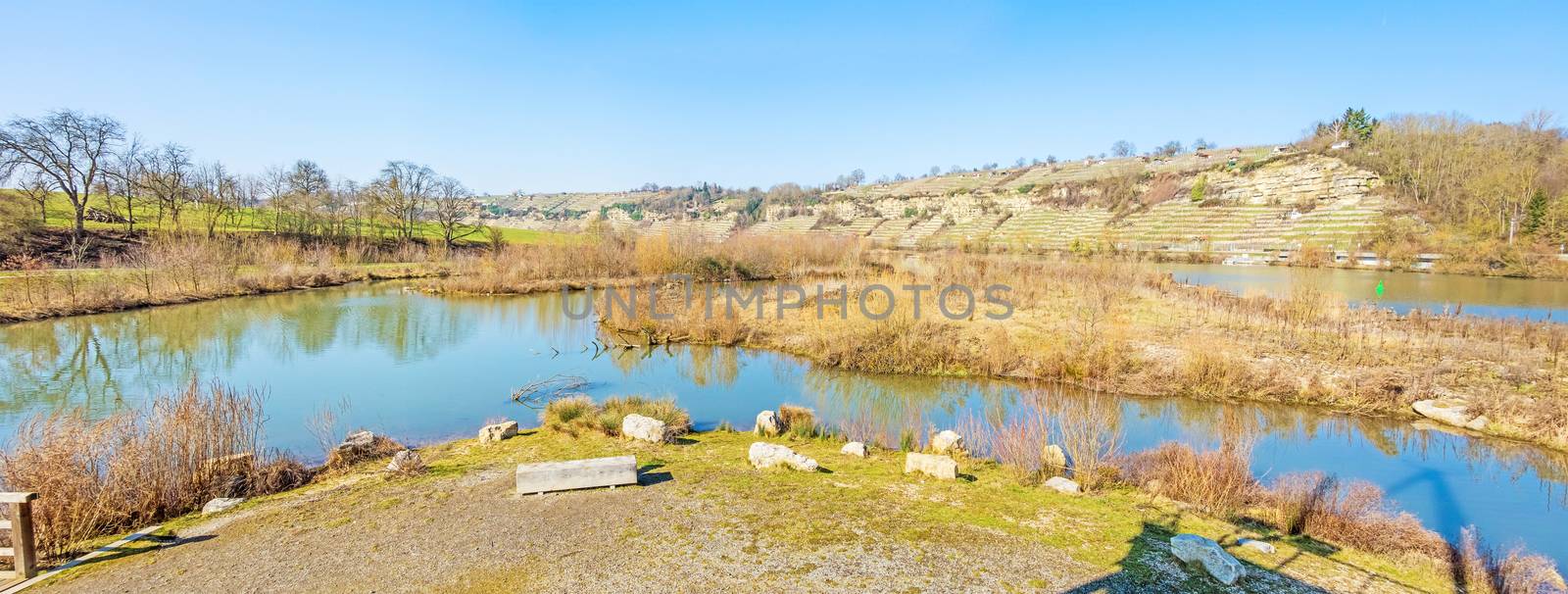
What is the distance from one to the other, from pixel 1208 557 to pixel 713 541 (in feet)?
13.2

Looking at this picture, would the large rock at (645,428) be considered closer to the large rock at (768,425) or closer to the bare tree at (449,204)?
the large rock at (768,425)

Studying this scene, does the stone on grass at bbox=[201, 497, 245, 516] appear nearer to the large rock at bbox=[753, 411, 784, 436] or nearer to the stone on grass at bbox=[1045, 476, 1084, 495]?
the large rock at bbox=[753, 411, 784, 436]

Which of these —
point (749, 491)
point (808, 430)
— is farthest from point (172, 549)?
point (808, 430)

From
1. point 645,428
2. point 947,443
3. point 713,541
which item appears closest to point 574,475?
point 713,541

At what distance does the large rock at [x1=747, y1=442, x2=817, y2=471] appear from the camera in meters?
7.65

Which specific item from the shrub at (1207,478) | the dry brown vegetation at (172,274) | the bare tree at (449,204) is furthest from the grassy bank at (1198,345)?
the bare tree at (449,204)

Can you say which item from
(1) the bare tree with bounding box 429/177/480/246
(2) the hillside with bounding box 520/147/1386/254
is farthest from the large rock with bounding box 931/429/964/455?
(1) the bare tree with bounding box 429/177/480/246

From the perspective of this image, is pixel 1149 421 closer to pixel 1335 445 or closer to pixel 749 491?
pixel 1335 445

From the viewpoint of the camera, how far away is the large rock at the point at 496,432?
9047 millimetres

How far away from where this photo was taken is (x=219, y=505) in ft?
20.8

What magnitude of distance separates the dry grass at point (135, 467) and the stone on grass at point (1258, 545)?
9861 millimetres

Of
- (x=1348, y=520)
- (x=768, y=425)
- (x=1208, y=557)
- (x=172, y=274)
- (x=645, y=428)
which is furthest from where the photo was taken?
(x=172, y=274)

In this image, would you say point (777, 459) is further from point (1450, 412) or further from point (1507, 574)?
point (1450, 412)

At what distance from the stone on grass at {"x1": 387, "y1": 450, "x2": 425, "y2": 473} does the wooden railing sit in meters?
2.88
